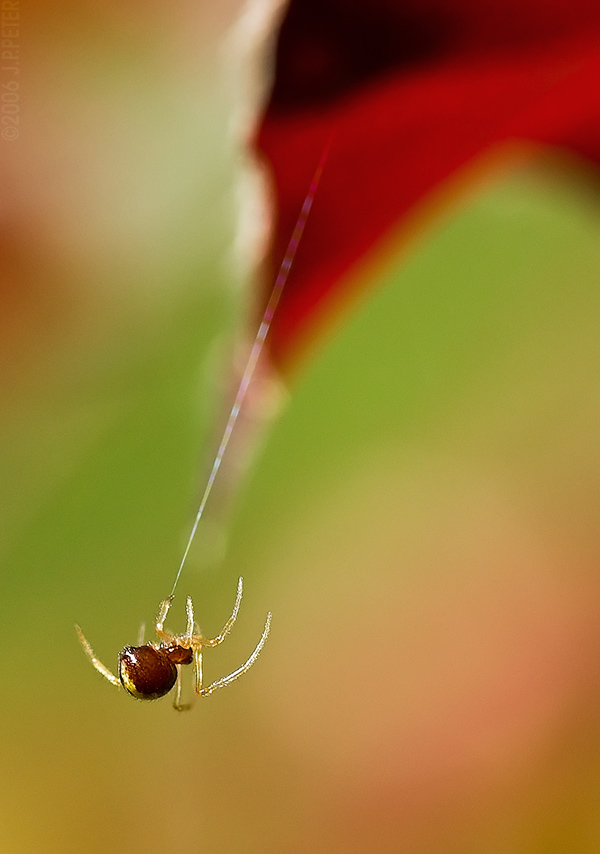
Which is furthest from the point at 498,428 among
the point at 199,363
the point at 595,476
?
the point at 199,363

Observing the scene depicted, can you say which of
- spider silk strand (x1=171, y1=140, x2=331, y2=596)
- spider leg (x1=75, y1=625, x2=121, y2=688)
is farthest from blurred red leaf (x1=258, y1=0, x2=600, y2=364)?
spider leg (x1=75, y1=625, x2=121, y2=688)

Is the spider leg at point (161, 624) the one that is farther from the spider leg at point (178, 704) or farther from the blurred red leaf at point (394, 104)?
the blurred red leaf at point (394, 104)

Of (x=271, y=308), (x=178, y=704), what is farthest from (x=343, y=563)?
(x=271, y=308)

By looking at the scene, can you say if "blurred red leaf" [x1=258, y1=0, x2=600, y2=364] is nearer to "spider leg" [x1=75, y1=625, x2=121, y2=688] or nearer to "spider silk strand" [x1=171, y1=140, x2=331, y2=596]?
"spider silk strand" [x1=171, y1=140, x2=331, y2=596]

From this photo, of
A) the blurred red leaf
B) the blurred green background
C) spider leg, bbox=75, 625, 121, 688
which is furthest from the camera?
the blurred green background

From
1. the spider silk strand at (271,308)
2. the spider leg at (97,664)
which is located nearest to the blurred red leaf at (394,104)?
the spider silk strand at (271,308)

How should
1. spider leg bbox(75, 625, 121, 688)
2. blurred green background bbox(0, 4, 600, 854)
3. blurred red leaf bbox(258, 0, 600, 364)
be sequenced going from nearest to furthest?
blurred red leaf bbox(258, 0, 600, 364)
spider leg bbox(75, 625, 121, 688)
blurred green background bbox(0, 4, 600, 854)
